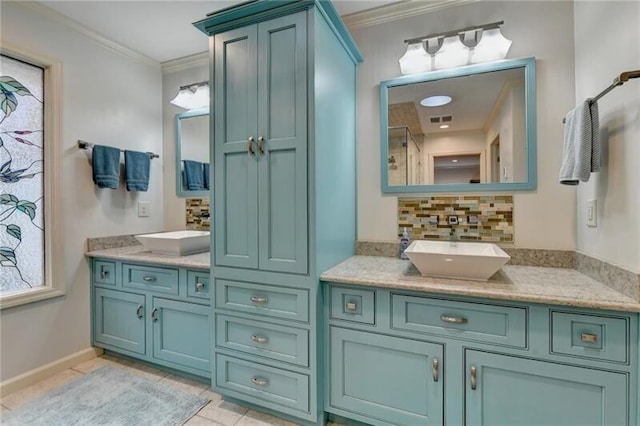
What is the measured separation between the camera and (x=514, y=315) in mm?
1258

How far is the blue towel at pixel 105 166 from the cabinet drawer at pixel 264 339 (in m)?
1.52

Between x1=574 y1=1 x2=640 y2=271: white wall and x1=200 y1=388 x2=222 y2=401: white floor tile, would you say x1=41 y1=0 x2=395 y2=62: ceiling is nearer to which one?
x1=574 y1=1 x2=640 y2=271: white wall

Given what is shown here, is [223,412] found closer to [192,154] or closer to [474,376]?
[474,376]

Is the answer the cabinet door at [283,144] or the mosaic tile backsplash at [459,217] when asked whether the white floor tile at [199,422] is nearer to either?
the cabinet door at [283,144]

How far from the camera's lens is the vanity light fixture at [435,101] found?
1946 millimetres

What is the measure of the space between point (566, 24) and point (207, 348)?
2.88m

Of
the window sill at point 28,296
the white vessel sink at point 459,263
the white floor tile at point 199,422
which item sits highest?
the white vessel sink at point 459,263

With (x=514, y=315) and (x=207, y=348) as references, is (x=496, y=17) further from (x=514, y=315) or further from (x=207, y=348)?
(x=207, y=348)

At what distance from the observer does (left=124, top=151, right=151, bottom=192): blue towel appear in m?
2.60

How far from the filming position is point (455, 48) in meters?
1.85

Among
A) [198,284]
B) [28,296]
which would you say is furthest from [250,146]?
[28,296]

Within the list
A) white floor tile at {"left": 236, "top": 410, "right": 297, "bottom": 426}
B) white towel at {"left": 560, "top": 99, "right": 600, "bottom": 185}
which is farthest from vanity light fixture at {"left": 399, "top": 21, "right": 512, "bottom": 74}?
white floor tile at {"left": 236, "top": 410, "right": 297, "bottom": 426}

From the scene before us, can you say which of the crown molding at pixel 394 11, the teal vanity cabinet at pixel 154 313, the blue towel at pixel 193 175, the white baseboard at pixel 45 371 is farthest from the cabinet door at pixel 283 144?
the white baseboard at pixel 45 371

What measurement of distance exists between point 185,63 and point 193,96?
44cm
